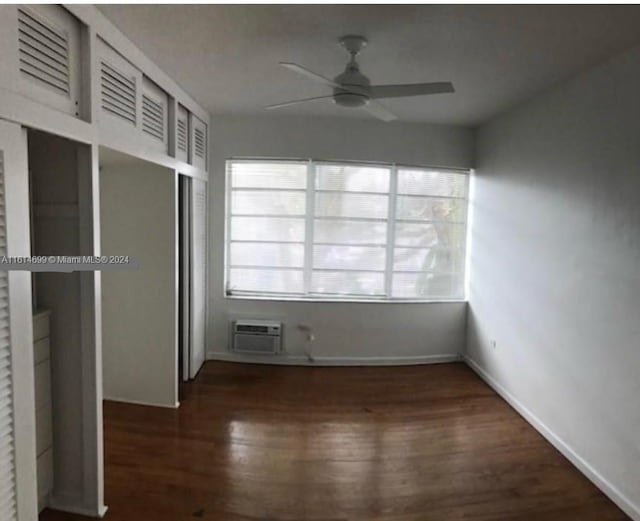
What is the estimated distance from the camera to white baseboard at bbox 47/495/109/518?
80.3 inches

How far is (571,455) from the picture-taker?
266 cm

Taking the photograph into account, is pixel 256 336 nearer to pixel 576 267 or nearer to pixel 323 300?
pixel 323 300

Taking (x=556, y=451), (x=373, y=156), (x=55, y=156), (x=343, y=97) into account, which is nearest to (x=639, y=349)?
(x=556, y=451)

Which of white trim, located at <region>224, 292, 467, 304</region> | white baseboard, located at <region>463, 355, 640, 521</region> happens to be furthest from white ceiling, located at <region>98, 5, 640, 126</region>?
white baseboard, located at <region>463, 355, 640, 521</region>

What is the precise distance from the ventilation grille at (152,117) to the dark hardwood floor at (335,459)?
7.35 feet

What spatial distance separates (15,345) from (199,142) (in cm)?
270

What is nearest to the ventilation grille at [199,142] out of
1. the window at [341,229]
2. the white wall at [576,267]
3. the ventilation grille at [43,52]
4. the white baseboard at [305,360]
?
the window at [341,229]

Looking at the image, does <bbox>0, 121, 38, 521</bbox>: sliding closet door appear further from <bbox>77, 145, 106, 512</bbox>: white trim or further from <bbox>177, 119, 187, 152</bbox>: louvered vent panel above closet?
<bbox>177, 119, 187, 152</bbox>: louvered vent panel above closet

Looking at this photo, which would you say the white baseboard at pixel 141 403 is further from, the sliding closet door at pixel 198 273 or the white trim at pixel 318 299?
the white trim at pixel 318 299

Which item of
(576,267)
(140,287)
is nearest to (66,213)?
(140,287)

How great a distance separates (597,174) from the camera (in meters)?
2.49

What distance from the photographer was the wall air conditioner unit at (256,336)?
13.5ft

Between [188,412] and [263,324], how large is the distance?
4.04 ft

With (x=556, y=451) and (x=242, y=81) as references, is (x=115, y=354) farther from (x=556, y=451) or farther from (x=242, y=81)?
(x=556, y=451)
